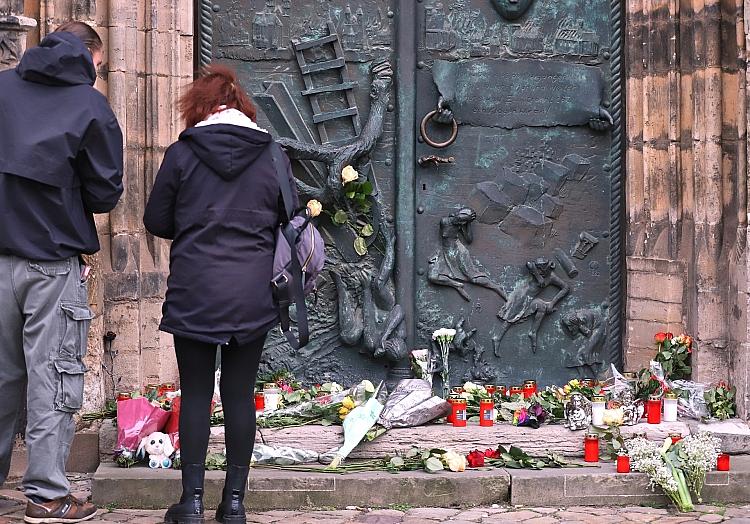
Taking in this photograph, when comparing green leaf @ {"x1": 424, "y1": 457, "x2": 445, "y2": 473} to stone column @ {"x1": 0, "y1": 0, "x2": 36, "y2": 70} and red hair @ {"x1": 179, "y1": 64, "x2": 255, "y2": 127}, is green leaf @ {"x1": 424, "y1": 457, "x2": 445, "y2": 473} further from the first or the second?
stone column @ {"x1": 0, "y1": 0, "x2": 36, "y2": 70}

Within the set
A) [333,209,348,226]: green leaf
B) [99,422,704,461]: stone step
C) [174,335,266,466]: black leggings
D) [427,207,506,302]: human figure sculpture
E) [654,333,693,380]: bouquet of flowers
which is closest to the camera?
[174,335,266,466]: black leggings

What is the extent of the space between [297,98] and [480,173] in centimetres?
117

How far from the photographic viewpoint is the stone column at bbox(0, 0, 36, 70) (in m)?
5.95

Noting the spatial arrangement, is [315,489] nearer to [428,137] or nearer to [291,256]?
[291,256]

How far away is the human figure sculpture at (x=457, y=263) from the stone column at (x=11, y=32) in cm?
271

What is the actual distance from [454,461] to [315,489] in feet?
2.24

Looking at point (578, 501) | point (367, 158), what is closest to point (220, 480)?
point (578, 501)

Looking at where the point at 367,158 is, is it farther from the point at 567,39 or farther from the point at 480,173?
the point at 567,39

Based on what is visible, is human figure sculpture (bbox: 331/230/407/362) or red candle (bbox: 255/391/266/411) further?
human figure sculpture (bbox: 331/230/407/362)

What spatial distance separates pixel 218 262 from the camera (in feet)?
17.1

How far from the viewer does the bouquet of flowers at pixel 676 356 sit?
7152mm

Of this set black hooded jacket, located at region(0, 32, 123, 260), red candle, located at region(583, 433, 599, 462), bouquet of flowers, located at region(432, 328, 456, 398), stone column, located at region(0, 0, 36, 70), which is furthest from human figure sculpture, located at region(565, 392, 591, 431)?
stone column, located at region(0, 0, 36, 70)

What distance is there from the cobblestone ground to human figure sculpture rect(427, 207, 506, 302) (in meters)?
1.96

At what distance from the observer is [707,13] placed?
7117 millimetres
